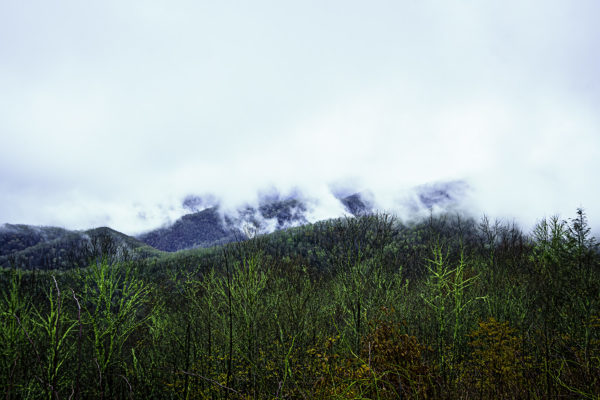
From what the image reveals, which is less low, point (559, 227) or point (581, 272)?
point (559, 227)

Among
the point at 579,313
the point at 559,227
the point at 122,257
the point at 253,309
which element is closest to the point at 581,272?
the point at 579,313

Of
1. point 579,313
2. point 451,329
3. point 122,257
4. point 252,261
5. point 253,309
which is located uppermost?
point 122,257

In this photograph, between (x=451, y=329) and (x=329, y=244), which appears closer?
(x=329, y=244)

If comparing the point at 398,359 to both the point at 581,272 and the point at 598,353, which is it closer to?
the point at 598,353

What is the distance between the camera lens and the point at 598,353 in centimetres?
844

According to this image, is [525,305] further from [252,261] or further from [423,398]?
[252,261]

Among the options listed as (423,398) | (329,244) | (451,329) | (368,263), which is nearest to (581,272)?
(451,329)

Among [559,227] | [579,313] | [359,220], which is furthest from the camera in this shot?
[559,227]

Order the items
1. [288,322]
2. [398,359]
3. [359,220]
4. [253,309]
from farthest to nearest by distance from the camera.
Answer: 1. [288,322]
2. [359,220]
3. [253,309]
4. [398,359]

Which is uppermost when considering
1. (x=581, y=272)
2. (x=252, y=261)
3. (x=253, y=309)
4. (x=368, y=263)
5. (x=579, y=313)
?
(x=252, y=261)

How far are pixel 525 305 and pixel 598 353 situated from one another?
13.1 feet

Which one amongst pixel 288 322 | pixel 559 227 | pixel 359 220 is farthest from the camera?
pixel 559 227

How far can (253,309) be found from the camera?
23.1 feet

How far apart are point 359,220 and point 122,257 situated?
8.63m
